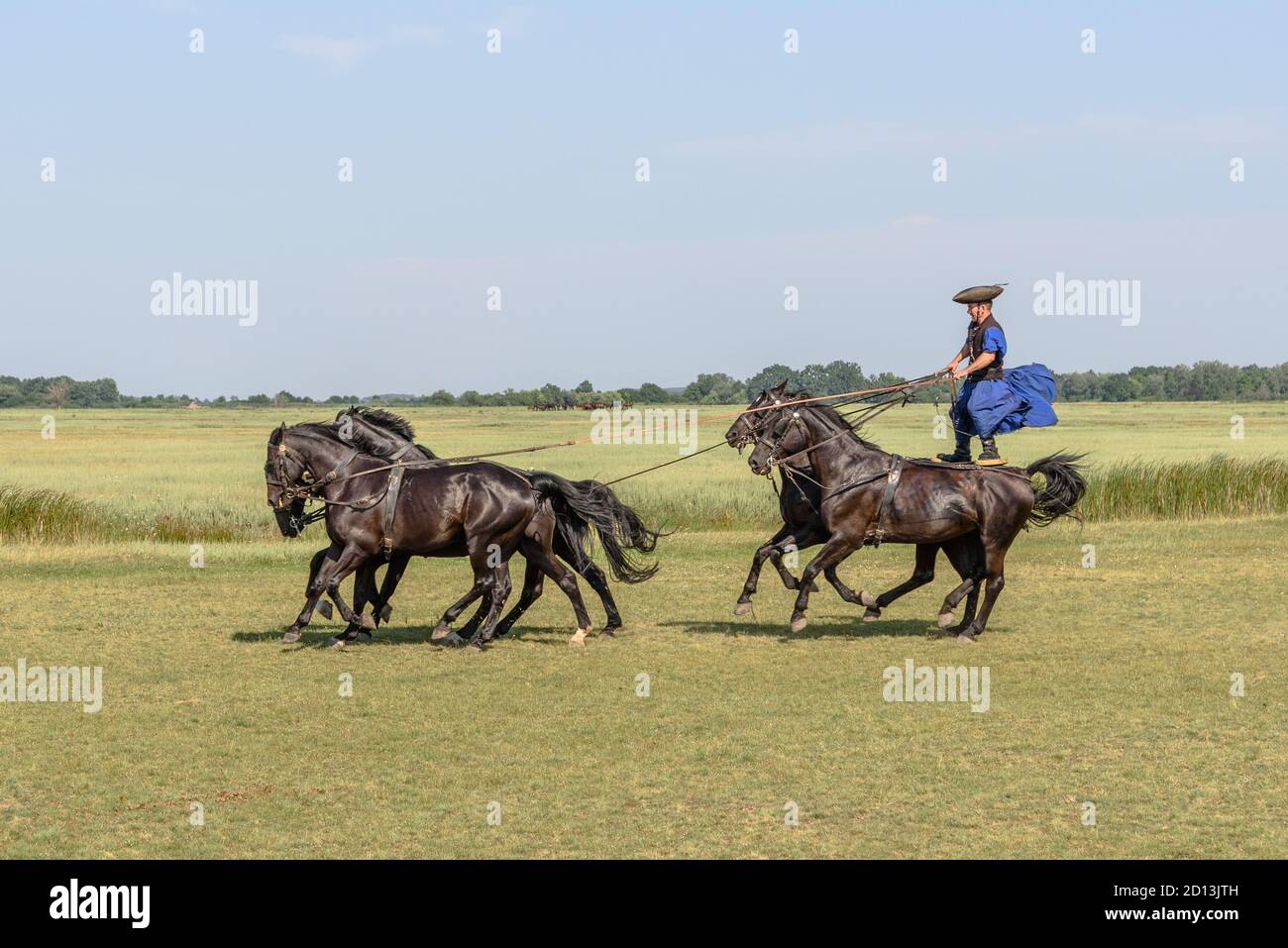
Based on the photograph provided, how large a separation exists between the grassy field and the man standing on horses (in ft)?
6.71

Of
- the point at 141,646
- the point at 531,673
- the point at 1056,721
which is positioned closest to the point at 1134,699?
the point at 1056,721

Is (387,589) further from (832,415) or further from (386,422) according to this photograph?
(832,415)

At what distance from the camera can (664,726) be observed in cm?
1009

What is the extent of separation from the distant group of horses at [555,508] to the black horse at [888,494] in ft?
0.04

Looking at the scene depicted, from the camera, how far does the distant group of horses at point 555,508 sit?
1302cm

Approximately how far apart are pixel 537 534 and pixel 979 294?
4.69 metres

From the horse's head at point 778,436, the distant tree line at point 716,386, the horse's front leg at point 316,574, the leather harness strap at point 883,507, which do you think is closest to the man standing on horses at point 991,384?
the leather harness strap at point 883,507

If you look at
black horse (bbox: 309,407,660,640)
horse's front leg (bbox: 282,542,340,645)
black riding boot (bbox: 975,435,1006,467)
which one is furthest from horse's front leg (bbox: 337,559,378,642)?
black riding boot (bbox: 975,435,1006,467)

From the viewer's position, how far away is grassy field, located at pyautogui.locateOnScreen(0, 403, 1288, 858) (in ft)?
25.0

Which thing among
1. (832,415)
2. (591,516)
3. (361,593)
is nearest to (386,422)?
(361,593)

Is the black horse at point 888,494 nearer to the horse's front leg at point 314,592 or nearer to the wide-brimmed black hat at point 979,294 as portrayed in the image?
the wide-brimmed black hat at point 979,294

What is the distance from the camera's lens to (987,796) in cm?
823

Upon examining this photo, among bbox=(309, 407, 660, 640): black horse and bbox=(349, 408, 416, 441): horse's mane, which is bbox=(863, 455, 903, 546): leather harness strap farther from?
bbox=(349, 408, 416, 441): horse's mane
